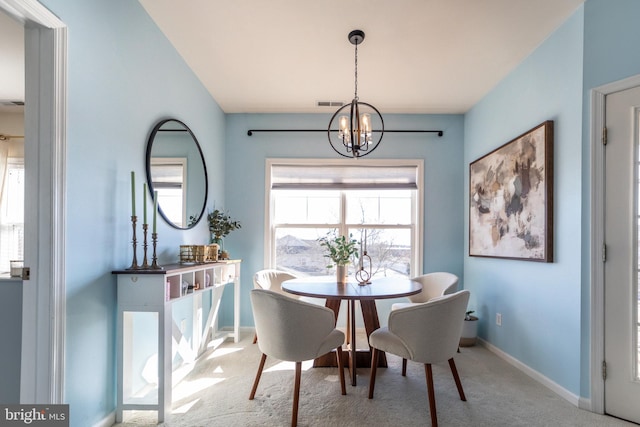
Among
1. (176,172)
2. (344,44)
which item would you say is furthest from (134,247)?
(344,44)

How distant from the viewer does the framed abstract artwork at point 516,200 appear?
2430 millimetres

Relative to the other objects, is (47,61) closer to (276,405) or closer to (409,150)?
(276,405)

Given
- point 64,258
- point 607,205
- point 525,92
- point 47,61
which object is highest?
point 525,92

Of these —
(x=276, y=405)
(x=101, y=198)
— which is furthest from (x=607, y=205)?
(x=101, y=198)

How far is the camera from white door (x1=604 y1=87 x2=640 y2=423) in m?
1.94

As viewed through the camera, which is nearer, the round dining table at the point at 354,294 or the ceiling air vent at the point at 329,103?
the round dining table at the point at 354,294

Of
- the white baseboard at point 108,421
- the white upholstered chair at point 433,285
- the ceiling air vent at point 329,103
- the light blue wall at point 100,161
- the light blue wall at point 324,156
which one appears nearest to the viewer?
the light blue wall at point 100,161

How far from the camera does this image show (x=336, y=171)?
13.0 feet

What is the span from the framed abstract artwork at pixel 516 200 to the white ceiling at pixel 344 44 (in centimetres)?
76

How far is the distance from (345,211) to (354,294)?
6.14 ft

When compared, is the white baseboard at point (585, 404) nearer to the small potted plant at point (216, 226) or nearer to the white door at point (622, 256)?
the white door at point (622, 256)

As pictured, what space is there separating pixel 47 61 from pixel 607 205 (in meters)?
3.23

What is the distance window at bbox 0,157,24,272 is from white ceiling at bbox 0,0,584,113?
33.9 inches

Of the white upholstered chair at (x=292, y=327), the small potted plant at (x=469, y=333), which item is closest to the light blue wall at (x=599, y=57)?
the small potted plant at (x=469, y=333)
